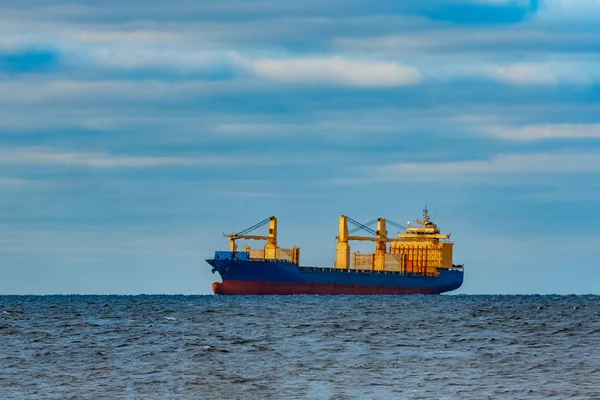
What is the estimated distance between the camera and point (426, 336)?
165 ft

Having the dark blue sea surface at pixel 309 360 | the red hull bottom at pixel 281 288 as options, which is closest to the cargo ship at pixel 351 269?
the red hull bottom at pixel 281 288

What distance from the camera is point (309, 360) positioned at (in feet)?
128

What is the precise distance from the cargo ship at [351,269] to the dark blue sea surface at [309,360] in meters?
69.7

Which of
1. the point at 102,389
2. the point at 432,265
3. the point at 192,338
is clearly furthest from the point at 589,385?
the point at 432,265

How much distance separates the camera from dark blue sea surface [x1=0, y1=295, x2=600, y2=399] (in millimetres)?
30906

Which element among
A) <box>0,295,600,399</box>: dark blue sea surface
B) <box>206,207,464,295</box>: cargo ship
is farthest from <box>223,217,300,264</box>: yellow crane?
<box>0,295,600,399</box>: dark blue sea surface

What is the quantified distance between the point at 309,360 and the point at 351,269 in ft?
357

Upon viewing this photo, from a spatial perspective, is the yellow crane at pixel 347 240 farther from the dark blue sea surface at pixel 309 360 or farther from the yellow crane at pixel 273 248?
the dark blue sea surface at pixel 309 360

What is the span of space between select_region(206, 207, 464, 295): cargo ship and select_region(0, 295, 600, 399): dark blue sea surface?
229ft

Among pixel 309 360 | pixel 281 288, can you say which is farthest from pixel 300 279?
pixel 309 360

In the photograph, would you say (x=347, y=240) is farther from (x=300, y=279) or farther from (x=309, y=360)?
(x=309, y=360)

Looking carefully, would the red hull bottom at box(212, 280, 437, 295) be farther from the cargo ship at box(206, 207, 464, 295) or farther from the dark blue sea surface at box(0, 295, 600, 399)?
the dark blue sea surface at box(0, 295, 600, 399)

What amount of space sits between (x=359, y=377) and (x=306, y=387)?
9.22ft

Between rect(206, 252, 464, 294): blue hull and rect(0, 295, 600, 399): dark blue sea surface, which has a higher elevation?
rect(206, 252, 464, 294): blue hull
